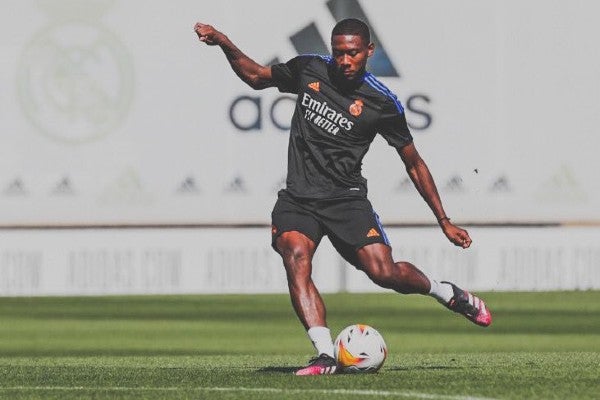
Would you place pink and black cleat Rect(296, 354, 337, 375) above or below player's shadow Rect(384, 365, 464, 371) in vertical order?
above

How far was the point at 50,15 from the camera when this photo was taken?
25.0 m

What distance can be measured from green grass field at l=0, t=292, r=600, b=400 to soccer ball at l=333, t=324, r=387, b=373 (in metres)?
0.11

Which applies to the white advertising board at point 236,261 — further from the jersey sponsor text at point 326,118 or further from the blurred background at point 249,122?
the jersey sponsor text at point 326,118

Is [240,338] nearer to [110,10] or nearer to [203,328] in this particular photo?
[203,328]

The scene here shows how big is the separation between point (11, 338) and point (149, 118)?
8.05 m

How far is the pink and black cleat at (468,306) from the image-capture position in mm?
11258

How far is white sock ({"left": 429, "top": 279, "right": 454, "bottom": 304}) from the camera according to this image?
11.0 m

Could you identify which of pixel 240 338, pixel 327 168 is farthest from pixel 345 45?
pixel 240 338

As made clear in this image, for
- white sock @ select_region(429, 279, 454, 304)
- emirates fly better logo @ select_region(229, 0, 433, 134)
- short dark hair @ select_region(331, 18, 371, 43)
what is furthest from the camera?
emirates fly better logo @ select_region(229, 0, 433, 134)

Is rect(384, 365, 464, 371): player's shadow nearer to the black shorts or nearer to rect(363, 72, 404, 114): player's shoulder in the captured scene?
the black shorts

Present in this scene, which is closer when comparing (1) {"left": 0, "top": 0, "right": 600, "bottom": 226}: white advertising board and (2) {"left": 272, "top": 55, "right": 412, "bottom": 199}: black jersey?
(2) {"left": 272, "top": 55, "right": 412, "bottom": 199}: black jersey

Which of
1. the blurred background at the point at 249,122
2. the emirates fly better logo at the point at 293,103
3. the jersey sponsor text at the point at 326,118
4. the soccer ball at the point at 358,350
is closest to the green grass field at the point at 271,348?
the soccer ball at the point at 358,350

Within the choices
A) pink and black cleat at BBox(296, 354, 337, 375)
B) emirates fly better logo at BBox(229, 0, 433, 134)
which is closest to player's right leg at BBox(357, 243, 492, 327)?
pink and black cleat at BBox(296, 354, 337, 375)

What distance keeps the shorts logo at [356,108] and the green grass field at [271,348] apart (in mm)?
1481
